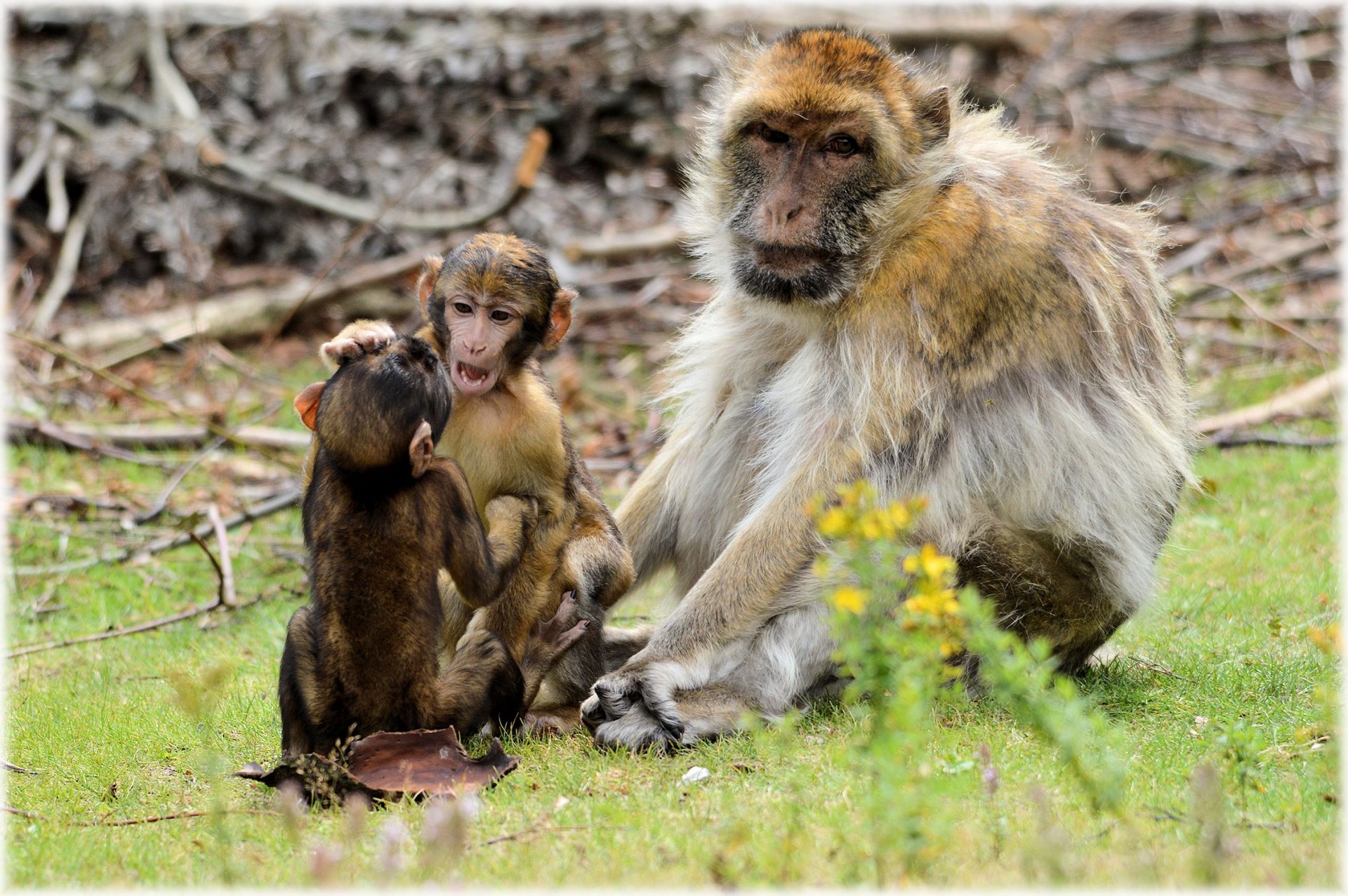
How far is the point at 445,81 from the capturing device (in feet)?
47.6

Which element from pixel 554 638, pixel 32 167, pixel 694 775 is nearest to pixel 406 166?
pixel 32 167

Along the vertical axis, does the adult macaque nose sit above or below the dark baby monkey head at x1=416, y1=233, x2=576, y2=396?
above

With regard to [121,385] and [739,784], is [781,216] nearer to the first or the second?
[739,784]

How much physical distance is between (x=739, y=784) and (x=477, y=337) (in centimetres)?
193

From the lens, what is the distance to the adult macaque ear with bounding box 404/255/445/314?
586cm

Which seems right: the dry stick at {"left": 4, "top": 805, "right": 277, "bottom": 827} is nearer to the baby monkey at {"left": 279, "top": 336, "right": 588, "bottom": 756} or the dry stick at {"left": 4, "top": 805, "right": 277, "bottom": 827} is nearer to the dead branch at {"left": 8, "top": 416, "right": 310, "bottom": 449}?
the baby monkey at {"left": 279, "top": 336, "right": 588, "bottom": 756}

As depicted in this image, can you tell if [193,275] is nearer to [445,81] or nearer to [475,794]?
[445,81]

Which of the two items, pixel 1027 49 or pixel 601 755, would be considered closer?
pixel 601 755

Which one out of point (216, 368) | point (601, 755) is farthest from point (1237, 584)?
point (216, 368)

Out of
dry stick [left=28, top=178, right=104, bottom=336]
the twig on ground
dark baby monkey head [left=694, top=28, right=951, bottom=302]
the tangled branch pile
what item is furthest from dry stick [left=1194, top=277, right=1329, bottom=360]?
dry stick [left=28, top=178, right=104, bottom=336]

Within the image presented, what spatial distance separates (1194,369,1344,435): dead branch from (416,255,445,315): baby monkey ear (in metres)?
6.84

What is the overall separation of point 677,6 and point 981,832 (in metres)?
12.1

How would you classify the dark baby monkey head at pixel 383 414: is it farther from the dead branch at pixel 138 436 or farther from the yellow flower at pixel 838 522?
the dead branch at pixel 138 436

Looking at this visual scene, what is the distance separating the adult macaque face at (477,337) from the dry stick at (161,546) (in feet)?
12.9
